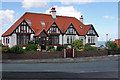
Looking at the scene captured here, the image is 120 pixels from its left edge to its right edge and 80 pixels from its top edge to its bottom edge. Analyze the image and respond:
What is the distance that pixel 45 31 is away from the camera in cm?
2912

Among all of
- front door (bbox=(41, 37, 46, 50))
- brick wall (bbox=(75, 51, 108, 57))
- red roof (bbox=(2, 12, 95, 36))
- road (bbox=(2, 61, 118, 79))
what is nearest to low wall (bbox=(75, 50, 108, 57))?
brick wall (bbox=(75, 51, 108, 57))

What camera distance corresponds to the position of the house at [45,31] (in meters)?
28.4

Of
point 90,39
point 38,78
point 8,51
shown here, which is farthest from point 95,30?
point 38,78

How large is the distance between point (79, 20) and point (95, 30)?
784 centimetres

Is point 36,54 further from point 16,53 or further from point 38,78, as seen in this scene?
point 38,78

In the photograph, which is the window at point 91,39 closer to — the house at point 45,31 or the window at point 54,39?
the house at point 45,31

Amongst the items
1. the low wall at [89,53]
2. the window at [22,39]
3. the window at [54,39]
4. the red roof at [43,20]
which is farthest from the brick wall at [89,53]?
the window at [22,39]

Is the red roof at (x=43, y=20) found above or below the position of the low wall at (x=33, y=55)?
above

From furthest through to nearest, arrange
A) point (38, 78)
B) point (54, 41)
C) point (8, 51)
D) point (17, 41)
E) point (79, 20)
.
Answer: point (79, 20)
point (54, 41)
point (17, 41)
point (8, 51)
point (38, 78)

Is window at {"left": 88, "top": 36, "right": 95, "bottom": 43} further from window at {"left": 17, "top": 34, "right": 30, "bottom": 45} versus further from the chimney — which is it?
window at {"left": 17, "top": 34, "right": 30, "bottom": 45}

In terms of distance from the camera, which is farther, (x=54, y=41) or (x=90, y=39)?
(x=90, y=39)

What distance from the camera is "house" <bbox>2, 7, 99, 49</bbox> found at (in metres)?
28.4

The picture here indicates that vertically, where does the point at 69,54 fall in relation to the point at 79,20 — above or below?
below

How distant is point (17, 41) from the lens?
28.4 metres
